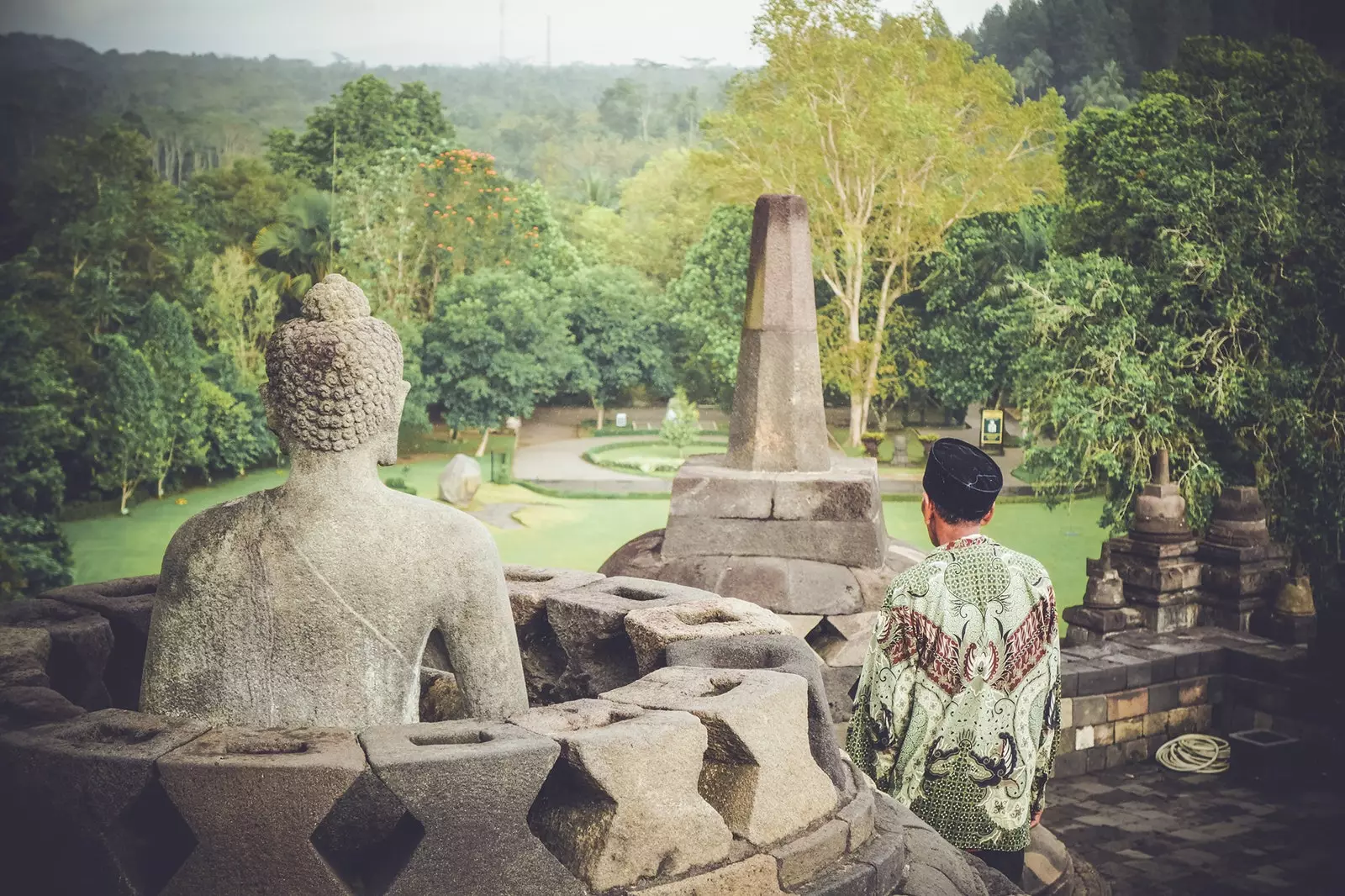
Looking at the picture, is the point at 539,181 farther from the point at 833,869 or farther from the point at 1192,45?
the point at 833,869

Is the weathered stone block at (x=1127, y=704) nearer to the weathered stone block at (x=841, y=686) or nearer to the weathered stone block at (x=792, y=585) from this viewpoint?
the weathered stone block at (x=841, y=686)

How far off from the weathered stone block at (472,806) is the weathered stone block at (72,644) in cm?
132

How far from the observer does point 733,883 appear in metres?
2.67

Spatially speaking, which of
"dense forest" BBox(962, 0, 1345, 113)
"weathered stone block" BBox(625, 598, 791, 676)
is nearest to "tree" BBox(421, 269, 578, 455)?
"dense forest" BBox(962, 0, 1345, 113)

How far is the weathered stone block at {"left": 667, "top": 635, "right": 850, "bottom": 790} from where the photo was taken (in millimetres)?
3051

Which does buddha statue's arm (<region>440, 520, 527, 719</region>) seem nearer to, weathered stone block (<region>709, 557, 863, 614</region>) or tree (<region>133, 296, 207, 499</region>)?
weathered stone block (<region>709, 557, 863, 614</region>)

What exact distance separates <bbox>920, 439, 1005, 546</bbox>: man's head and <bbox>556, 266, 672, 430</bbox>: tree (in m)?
10.3

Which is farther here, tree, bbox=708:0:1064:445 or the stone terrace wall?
tree, bbox=708:0:1064:445

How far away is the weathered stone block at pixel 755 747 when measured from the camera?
274cm

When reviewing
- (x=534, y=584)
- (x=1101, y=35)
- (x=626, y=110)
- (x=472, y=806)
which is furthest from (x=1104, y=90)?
(x=472, y=806)

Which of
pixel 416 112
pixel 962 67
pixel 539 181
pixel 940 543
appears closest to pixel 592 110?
pixel 539 181

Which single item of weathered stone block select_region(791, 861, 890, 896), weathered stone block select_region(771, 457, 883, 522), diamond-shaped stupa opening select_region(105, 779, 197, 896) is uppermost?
weathered stone block select_region(771, 457, 883, 522)

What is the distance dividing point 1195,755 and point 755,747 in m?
6.67

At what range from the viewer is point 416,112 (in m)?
13.1
